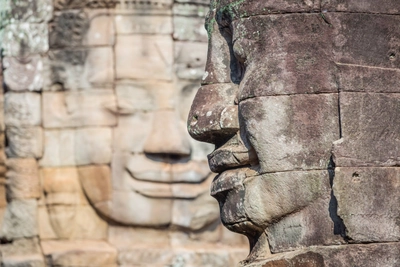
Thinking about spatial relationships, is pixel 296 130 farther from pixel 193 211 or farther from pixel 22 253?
pixel 22 253

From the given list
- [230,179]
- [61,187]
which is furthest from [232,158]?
[61,187]

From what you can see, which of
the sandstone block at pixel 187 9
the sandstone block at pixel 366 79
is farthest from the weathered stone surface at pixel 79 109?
the sandstone block at pixel 366 79

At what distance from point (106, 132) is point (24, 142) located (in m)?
0.93

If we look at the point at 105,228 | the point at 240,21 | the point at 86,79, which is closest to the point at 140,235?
the point at 105,228

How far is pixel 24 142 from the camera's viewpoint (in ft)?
48.1

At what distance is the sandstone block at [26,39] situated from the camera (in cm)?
1473

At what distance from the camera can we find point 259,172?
238 inches

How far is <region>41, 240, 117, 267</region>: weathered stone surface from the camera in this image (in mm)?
14086

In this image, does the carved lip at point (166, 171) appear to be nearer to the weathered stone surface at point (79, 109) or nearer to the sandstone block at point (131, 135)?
the sandstone block at point (131, 135)

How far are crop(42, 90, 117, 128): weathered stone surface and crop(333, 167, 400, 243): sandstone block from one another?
8.85 m

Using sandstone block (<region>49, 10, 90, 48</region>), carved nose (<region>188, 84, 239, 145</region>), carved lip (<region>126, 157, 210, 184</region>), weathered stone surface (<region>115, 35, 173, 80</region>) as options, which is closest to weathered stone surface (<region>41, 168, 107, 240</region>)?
carved lip (<region>126, 157, 210, 184</region>)

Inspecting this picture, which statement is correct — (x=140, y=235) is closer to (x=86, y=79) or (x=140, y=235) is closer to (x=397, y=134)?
(x=86, y=79)

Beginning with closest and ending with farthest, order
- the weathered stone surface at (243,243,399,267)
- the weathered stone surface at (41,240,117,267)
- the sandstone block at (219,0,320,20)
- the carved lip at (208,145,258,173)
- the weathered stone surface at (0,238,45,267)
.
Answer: the weathered stone surface at (243,243,399,267) → the sandstone block at (219,0,320,20) → the carved lip at (208,145,258,173) → the weathered stone surface at (41,240,117,267) → the weathered stone surface at (0,238,45,267)

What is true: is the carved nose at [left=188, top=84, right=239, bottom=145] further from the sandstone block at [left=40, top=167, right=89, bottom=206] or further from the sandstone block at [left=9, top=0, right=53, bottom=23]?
the sandstone block at [left=9, top=0, right=53, bottom=23]
